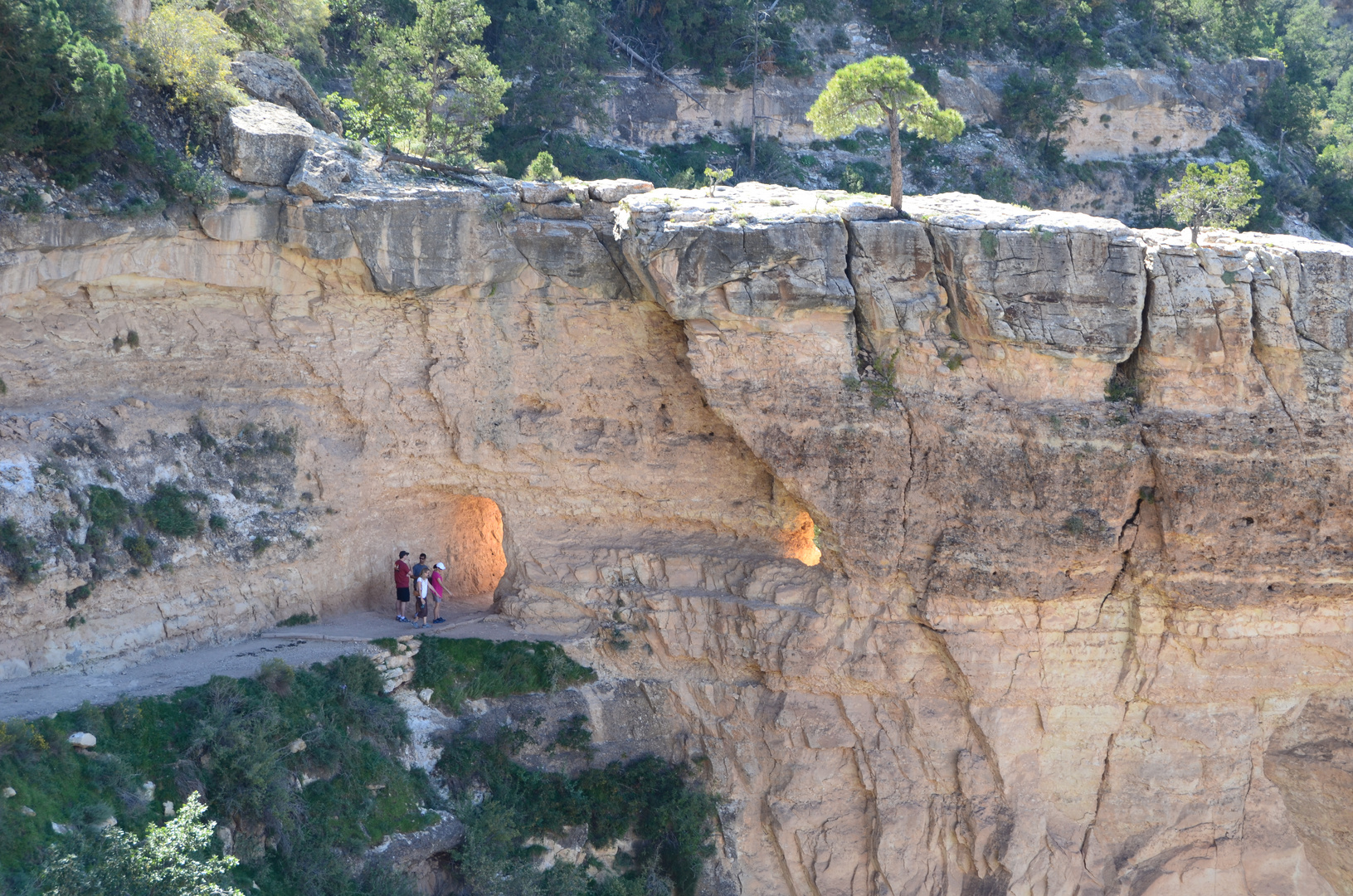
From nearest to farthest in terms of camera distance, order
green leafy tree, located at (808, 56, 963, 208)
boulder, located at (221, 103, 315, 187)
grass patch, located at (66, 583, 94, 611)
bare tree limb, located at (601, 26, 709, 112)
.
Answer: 1. grass patch, located at (66, 583, 94, 611)
2. boulder, located at (221, 103, 315, 187)
3. green leafy tree, located at (808, 56, 963, 208)
4. bare tree limb, located at (601, 26, 709, 112)

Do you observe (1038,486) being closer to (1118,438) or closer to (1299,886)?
(1118,438)

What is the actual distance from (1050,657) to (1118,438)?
5049mm

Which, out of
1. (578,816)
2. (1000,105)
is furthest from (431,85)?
(1000,105)

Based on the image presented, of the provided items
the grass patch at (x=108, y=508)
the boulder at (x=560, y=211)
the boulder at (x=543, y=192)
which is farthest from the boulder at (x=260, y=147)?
the grass patch at (x=108, y=508)

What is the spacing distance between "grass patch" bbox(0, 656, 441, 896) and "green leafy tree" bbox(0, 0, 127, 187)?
10.3 metres

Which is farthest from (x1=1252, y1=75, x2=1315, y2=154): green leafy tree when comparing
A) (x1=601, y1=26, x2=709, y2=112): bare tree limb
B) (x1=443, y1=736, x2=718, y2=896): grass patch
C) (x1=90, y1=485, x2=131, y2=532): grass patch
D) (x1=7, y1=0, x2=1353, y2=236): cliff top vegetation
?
(x1=90, y1=485, x2=131, y2=532): grass patch

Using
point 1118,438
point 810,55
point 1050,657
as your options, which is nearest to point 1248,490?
point 1118,438

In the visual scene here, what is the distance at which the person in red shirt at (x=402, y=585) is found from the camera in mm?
25141

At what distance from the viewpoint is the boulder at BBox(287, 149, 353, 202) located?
22594 mm

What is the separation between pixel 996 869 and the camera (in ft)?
80.9

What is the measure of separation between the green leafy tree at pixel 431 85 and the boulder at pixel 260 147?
352 cm

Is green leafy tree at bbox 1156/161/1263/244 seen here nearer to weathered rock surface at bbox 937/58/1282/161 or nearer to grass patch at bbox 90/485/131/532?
grass patch at bbox 90/485/131/532

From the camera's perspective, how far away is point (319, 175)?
2273 cm

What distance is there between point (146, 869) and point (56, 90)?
14123 millimetres
